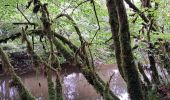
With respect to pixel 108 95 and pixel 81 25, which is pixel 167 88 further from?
pixel 81 25

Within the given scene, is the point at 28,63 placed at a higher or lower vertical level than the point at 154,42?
lower

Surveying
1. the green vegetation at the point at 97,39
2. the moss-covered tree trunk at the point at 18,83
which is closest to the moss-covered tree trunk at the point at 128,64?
the green vegetation at the point at 97,39

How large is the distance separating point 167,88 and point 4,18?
5.73 m

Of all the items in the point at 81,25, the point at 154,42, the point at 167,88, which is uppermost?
the point at 81,25

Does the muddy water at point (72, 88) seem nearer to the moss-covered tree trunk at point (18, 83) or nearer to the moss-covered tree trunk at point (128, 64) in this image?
the moss-covered tree trunk at point (18, 83)

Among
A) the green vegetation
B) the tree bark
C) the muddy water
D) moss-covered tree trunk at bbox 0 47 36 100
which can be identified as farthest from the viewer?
the muddy water

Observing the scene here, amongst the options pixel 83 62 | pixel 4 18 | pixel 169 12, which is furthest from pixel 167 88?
pixel 4 18

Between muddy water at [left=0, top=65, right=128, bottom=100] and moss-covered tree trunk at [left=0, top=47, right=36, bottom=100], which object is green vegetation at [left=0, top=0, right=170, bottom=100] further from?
muddy water at [left=0, top=65, right=128, bottom=100]

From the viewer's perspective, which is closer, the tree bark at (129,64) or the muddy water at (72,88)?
the tree bark at (129,64)

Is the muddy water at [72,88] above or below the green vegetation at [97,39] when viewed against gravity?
below

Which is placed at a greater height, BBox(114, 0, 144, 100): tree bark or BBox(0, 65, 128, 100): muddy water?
BBox(114, 0, 144, 100): tree bark

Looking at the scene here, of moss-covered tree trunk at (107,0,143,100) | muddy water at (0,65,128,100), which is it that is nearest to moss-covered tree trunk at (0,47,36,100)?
moss-covered tree trunk at (107,0,143,100)

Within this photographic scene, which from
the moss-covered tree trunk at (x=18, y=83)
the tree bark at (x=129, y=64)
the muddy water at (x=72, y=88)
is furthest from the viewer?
the muddy water at (x=72, y=88)

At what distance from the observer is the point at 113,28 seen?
6.62 m
